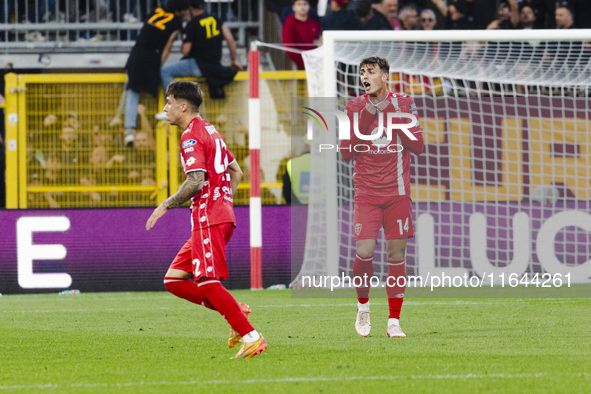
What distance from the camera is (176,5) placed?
13.7 meters

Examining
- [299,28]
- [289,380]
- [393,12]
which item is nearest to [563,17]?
[393,12]

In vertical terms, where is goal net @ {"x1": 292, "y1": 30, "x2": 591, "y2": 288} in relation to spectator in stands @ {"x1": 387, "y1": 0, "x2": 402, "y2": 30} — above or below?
below

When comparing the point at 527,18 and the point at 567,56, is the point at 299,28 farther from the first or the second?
the point at 567,56

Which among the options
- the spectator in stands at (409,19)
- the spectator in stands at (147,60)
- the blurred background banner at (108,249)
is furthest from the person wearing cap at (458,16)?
the blurred background banner at (108,249)

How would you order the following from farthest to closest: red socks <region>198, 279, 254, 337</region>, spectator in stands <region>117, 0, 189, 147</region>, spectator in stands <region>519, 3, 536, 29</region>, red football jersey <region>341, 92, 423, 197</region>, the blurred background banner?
spectator in stands <region>519, 3, 536, 29</region> < spectator in stands <region>117, 0, 189, 147</region> < the blurred background banner < red football jersey <region>341, 92, 423, 197</region> < red socks <region>198, 279, 254, 337</region>

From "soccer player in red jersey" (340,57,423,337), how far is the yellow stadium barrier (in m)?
5.20

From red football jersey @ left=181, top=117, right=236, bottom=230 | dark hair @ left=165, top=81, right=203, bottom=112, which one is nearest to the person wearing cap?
dark hair @ left=165, top=81, right=203, bottom=112

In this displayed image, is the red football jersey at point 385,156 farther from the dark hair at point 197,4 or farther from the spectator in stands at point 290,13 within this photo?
the spectator in stands at point 290,13

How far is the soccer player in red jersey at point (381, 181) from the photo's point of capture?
24.3ft

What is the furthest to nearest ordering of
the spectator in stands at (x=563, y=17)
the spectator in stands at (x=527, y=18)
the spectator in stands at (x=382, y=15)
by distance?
the spectator in stands at (x=527, y=18), the spectator in stands at (x=382, y=15), the spectator in stands at (x=563, y=17)

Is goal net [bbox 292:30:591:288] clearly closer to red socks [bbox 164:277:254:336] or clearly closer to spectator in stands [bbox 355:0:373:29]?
spectator in stands [bbox 355:0:373:29]

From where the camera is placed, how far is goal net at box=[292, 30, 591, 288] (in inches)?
445

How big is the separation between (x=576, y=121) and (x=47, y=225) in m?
6.44

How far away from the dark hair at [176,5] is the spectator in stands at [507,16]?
14.1 feet
